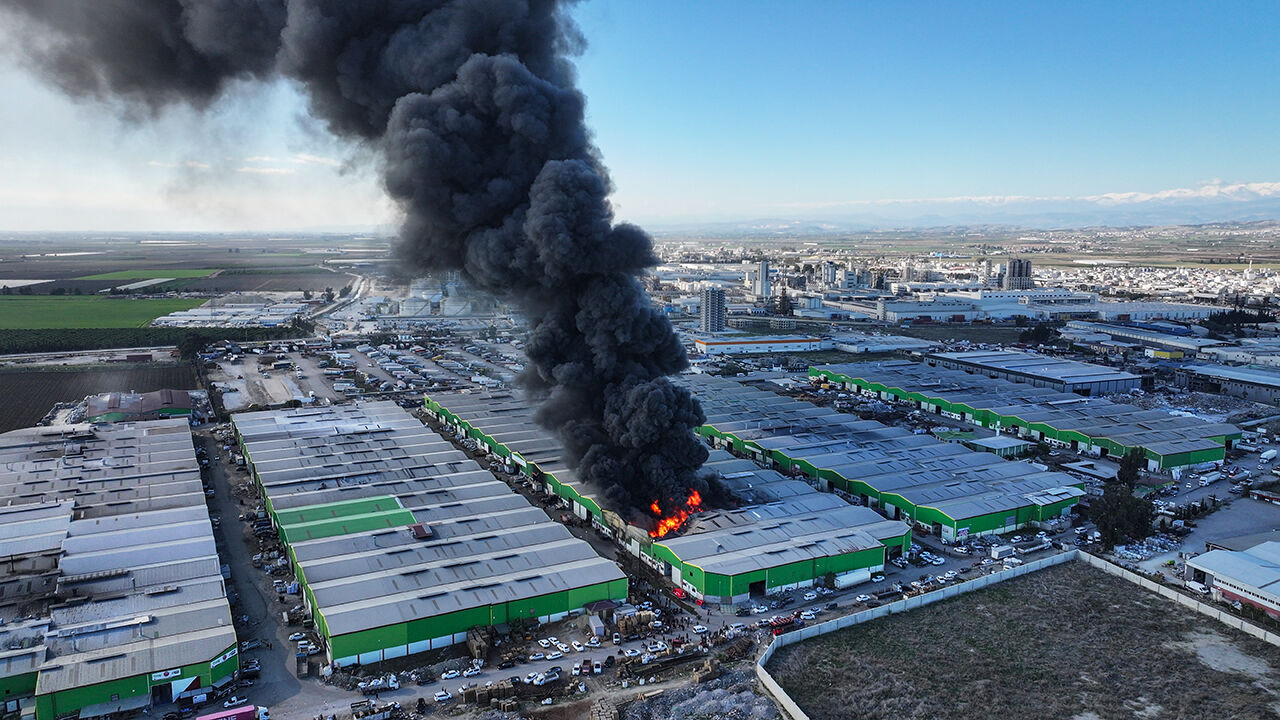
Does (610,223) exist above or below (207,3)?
below

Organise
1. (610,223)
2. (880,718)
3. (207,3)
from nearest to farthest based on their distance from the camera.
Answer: (880,718), (207,3), (610,223)

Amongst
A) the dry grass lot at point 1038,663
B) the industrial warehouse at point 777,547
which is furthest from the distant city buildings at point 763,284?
the dry grass lot at point 1038,663

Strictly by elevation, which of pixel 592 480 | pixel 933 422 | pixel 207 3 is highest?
pixel 207 3

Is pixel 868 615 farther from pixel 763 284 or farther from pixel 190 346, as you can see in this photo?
pixel 763 284

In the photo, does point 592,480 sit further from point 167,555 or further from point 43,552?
point 43,552

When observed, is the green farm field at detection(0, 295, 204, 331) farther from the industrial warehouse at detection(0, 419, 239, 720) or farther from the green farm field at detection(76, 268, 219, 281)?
the industrial warehouse at detection(0, 419, 239, 720)

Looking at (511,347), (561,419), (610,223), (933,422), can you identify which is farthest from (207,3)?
(511,347)
